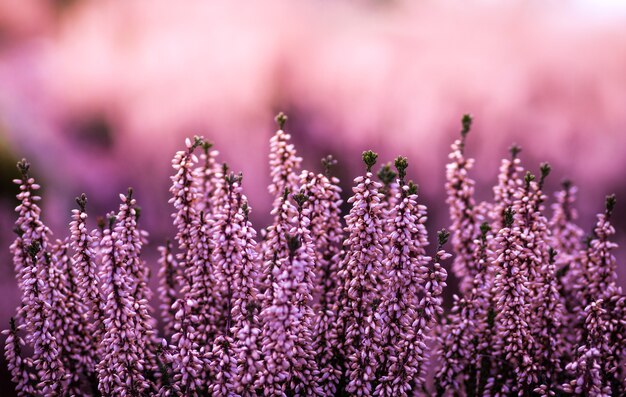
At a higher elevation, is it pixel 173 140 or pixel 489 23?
pixel 489 23

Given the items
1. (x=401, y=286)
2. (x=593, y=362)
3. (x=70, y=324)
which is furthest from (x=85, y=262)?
(x=593, y=362)

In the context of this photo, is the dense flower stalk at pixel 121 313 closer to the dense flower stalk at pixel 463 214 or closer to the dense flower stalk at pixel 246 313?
the dense flower stalk at pixel 246 313

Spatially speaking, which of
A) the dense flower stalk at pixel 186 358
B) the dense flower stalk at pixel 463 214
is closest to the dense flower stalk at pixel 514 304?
the dense flower stalk at pixel 463 214

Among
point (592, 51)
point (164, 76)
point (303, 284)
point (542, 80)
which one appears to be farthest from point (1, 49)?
point (592, 51)

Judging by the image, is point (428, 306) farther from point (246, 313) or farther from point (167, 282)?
point (167, 282)

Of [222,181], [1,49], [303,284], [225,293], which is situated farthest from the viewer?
[1,49]

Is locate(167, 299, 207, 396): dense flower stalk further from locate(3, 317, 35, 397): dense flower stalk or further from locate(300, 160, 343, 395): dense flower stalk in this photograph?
locate(3, 317, 35, 397): dense flower stalk

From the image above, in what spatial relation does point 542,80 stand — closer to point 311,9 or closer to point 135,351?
point 311,9
